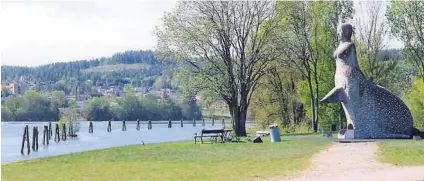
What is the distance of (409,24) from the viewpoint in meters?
60.1

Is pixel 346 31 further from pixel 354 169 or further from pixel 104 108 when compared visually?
pixel 104 108

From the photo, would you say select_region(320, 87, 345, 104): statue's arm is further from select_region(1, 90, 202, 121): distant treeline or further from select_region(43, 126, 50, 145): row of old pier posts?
select_region(1, 90, 202, 121): distant treeline

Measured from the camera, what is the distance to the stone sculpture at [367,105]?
40094 mm

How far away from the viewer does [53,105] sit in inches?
5522

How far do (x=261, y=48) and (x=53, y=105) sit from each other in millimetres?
95788

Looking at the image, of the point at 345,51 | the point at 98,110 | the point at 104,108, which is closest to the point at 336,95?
the point at 345,51

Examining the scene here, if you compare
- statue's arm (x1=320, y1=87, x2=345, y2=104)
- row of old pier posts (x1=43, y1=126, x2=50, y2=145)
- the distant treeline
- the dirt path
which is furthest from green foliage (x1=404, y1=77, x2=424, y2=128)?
the distant treeline

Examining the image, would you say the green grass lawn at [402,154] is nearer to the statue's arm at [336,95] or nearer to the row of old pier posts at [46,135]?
the statue's arm at [336,95]

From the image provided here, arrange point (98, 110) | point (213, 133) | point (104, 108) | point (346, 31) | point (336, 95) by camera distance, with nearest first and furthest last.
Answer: point (336, 95) → point (213, 133) → point (346, 31) → point (98, 110) → point (104, 108)

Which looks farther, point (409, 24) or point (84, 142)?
point (84, 142)

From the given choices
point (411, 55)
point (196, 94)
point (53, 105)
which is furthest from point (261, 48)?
point (53, 105)

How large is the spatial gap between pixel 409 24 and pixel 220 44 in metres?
19.3

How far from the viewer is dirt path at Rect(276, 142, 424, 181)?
20.2 metres

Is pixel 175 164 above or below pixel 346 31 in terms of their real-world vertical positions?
below
